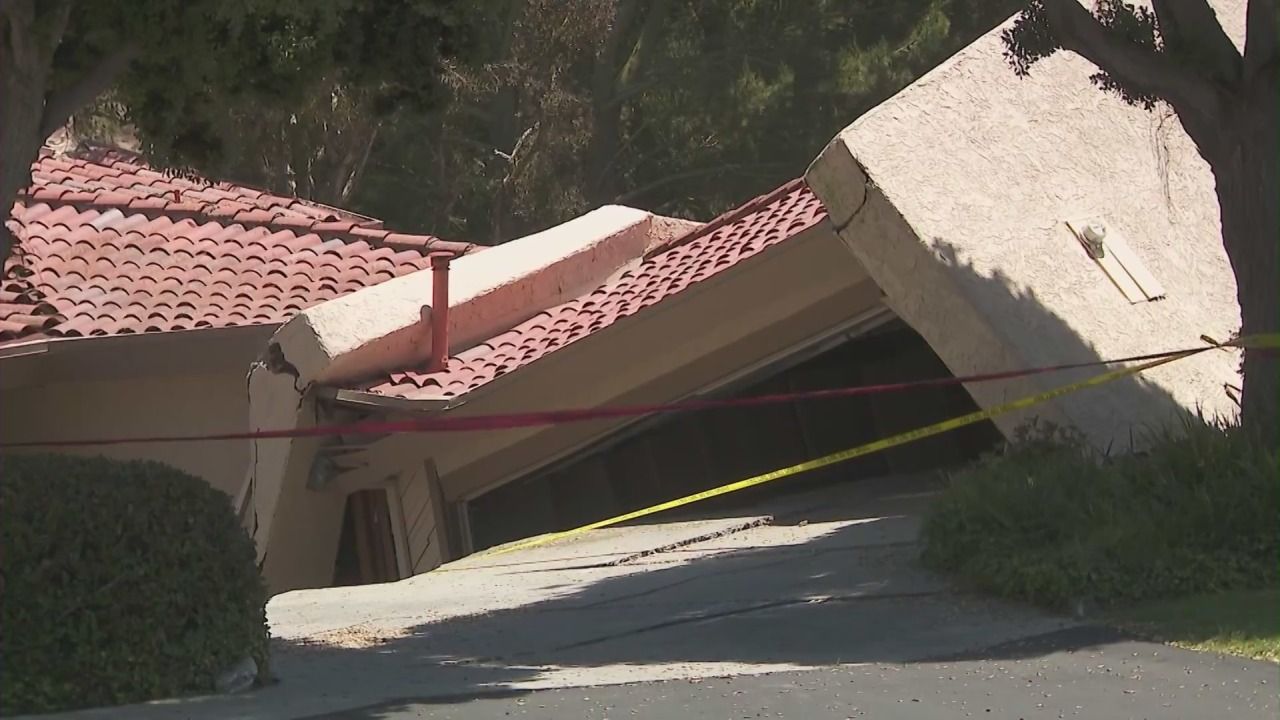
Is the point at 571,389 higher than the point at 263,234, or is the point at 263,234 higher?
the point at 263,234

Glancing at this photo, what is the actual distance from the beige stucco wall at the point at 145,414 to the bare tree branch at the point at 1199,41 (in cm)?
873

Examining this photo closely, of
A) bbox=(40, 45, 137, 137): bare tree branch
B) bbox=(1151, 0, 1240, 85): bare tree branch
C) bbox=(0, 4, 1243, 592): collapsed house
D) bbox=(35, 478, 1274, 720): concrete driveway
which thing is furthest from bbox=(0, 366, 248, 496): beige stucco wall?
bbox=(1151, 0, 1240, 85): bare tree branch

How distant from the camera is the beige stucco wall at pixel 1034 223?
416 inches

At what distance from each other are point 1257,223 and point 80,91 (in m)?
6.01

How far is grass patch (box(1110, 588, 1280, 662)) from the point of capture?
279 inches

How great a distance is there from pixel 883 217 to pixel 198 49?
4.82 metres

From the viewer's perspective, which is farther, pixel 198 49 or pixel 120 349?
pixel 120 349

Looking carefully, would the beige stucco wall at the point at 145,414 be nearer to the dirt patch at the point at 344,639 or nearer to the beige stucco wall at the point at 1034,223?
the dirt patch at the point at 344,639

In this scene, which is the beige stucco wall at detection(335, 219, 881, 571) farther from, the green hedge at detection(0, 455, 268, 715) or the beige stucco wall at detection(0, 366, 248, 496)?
the green hedge at detection(0, 455, 268, 715)

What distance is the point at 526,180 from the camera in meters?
30.1

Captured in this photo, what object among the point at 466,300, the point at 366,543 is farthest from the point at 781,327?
the point at 366,543

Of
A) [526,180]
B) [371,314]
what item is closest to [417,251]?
[371,314]

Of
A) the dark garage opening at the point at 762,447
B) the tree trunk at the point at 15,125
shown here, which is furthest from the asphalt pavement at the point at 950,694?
the dark garage opening at the point at 762,447

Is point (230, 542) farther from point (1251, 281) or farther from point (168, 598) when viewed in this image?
point (1251, 281)
